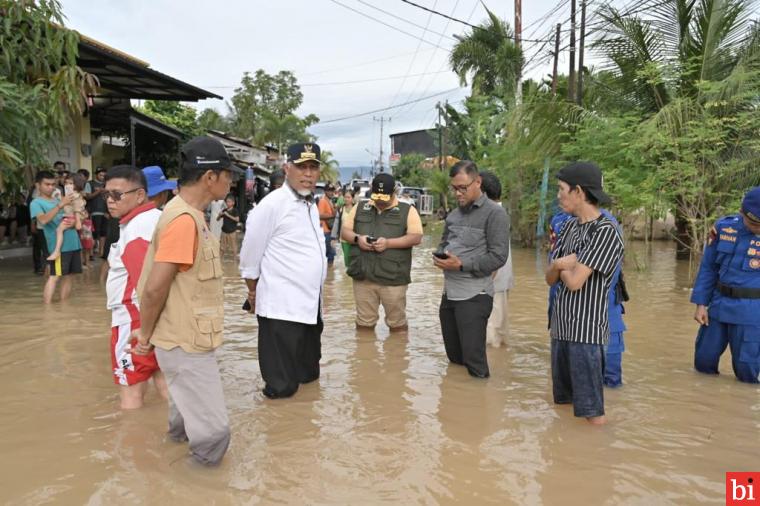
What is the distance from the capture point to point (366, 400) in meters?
4.82

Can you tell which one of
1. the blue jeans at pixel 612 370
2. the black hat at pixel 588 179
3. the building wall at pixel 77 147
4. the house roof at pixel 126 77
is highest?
the house roof at pixel 126 77

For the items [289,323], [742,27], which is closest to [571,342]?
[289,323]

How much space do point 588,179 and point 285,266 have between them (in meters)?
2.22

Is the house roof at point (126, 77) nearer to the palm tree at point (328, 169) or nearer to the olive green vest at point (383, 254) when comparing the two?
the olive green vest at point (383, 254)

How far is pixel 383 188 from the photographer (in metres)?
6.45

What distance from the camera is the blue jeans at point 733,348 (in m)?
5.07

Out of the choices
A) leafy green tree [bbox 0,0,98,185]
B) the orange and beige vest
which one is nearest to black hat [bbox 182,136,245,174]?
the orange and beige vest

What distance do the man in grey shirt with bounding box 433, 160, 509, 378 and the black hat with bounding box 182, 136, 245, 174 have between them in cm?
237

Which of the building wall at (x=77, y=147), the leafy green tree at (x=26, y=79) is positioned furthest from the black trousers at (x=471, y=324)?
the building wall at (x=77, y=147)

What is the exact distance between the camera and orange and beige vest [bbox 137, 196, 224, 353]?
3158mm

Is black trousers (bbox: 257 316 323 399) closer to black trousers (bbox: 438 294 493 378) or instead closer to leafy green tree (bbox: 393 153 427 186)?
black trousers (bbox: 438 294 493 378)

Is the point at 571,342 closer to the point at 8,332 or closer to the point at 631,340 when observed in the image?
the point at 631,340

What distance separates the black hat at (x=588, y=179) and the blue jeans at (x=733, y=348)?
2081 mm

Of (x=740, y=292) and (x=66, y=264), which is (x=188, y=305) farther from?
(x=66, y=264)
